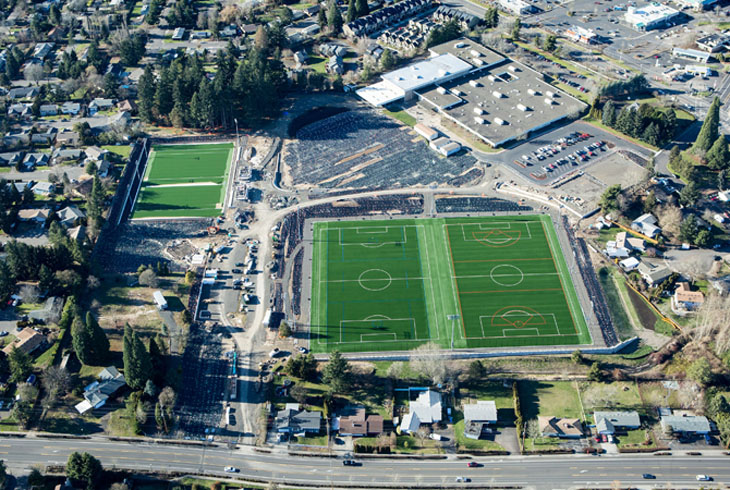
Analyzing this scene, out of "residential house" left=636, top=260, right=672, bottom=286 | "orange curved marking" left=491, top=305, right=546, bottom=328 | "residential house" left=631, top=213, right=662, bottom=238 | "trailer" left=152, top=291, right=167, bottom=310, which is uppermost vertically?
"residential house" left=631, top=213, right=662, bottom=238

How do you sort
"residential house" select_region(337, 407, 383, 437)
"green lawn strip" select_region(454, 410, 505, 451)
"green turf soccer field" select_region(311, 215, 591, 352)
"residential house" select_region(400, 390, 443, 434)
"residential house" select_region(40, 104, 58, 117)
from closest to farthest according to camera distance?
1. "green lawn strip" select_region(454, 410, 505, 451)
2. "residential house" select_region(337, 407, 383, 437)
3. "residential house" select_region(400, 390, 443, 434)
4. "green turf soccer field" select_region(311, 215, 591, 352)
5. "residential house" select_region(40, 104, 58, 117)

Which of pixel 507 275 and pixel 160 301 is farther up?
pixel 507 275

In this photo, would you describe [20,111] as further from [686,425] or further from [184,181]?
[686,425]

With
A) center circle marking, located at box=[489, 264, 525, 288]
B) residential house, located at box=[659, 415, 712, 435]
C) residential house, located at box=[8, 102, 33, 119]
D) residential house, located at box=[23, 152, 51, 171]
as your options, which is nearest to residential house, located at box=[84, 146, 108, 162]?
residential house, located at box=[23, 152, 51, 171]

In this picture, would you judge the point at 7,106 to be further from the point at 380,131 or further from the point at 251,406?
the point at 251,406

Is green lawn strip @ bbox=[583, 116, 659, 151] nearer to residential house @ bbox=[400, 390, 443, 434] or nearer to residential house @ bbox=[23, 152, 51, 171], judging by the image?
residential house @ bbox=[400, 390, 443, 434]

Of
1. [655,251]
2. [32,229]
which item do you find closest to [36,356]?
[32,229]

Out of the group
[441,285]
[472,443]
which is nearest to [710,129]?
[441,285]

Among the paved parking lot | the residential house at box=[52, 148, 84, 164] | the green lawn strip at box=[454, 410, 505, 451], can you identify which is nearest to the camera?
the green lawn strip at box=[454, 410, 505, 451]
